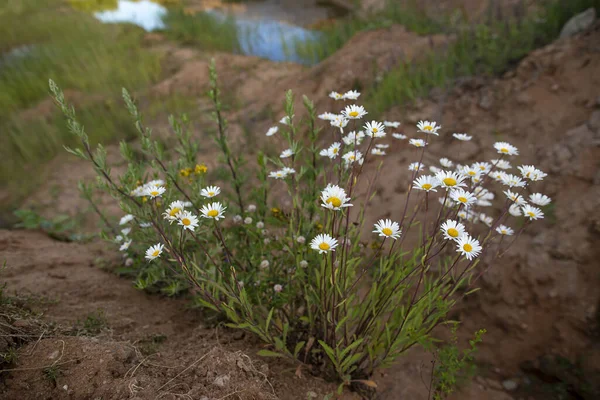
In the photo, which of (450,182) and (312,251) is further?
(312,251)

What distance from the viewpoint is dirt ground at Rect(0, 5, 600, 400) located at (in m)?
1.54

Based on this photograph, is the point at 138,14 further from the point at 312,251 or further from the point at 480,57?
the point at 312,251

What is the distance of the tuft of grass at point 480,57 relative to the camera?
14.1ft

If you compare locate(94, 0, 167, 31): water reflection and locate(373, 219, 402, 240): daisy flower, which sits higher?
locate(373, 219, 402, 240): daisy flower

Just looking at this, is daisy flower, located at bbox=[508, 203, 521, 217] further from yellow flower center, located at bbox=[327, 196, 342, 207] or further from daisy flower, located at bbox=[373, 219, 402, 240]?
yellow flower center, located at bbox=[327, 196, 342, 207]

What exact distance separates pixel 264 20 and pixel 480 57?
740cm

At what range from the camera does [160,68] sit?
692 cm

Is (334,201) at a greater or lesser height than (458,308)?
greater

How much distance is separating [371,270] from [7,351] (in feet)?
6.77

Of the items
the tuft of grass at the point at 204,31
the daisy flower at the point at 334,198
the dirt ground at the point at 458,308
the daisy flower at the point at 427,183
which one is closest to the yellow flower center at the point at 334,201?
the daisy flower at the point at 334,198

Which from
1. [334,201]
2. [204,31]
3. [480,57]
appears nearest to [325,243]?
[334,201]

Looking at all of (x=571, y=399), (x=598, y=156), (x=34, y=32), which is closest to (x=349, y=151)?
(x=571, y=399)

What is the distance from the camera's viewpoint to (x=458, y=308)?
280cm

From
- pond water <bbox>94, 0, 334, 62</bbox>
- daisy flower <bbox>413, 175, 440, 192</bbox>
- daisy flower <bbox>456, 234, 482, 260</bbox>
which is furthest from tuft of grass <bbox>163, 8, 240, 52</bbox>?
daisy flower <bbox>456, 234, 482, 260</bbox>
